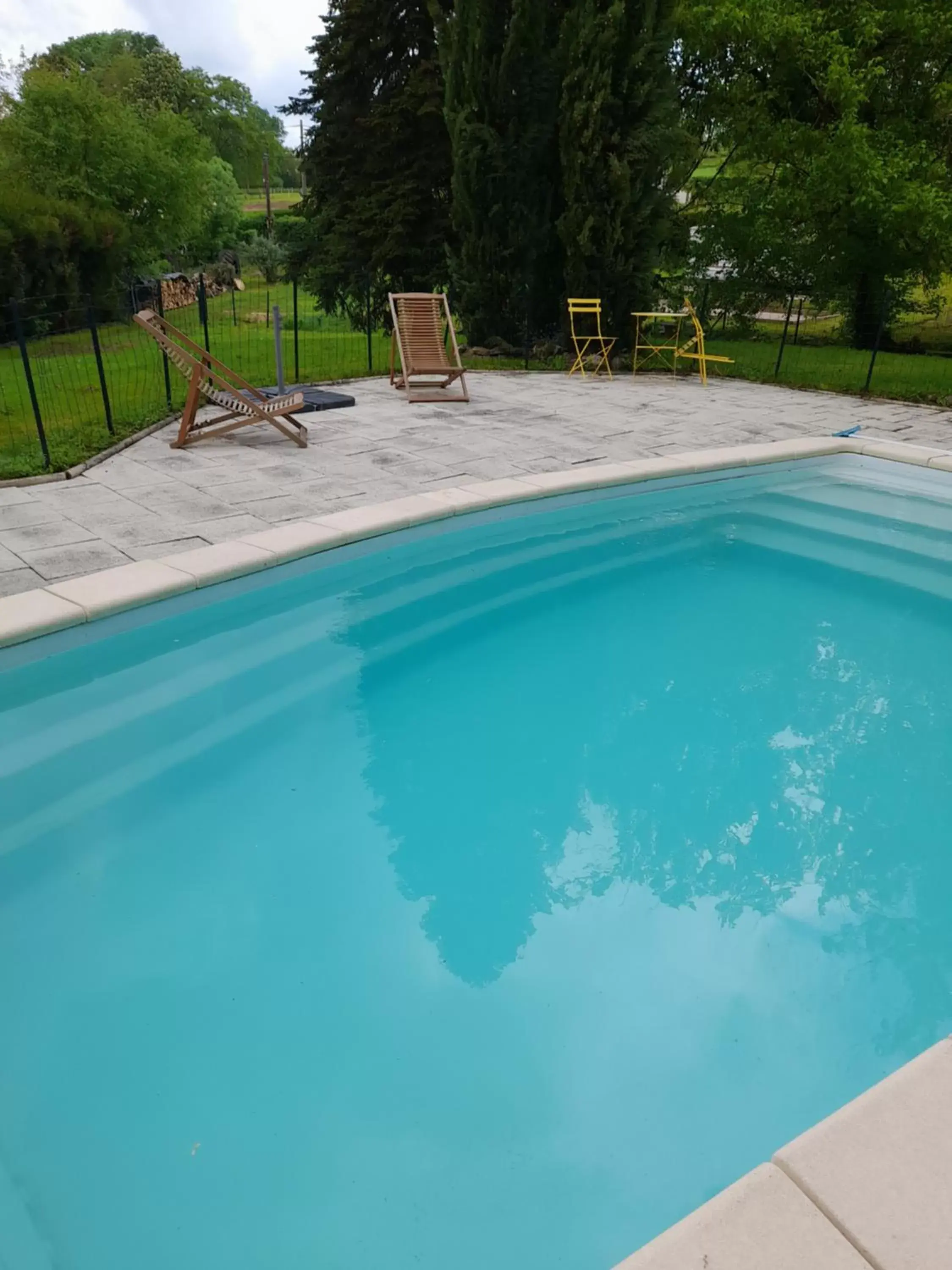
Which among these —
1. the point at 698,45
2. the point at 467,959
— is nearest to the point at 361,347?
the point at 698,45

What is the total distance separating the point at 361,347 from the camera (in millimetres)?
13617

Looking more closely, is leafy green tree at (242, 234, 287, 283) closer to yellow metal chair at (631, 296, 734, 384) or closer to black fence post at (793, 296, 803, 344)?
black fence post at (793, 296, 803, 344)

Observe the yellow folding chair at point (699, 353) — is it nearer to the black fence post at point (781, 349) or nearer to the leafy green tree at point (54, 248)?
the black fence post at point (781, 349)

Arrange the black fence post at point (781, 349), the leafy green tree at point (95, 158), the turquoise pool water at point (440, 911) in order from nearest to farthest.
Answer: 1. the turquoise pool water at point (440, 911)
2. the black fence post at point (781, 349)
3. the leafy green tree at point (95, 158)

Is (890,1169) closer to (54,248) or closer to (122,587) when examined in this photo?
(122,587)

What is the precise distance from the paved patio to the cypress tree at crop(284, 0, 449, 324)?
5.34m

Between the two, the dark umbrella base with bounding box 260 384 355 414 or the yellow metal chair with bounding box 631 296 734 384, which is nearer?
the dark umbrella base with bounding box 260 384 355 414

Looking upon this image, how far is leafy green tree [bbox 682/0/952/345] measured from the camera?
1099 centimetres

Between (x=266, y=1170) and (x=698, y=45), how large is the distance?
49.9 ft

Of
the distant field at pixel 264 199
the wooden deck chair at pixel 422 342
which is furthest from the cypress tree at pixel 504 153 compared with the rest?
the distant field at pixel 264 199

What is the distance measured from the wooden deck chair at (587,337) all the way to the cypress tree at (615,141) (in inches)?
14.7

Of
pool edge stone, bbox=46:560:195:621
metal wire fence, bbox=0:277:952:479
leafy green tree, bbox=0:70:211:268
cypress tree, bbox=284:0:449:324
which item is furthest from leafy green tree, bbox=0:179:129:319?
pool edge stone, bbox=46:560:195:621

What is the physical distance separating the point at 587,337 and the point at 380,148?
618 centimetres

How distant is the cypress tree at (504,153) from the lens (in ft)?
33.8
